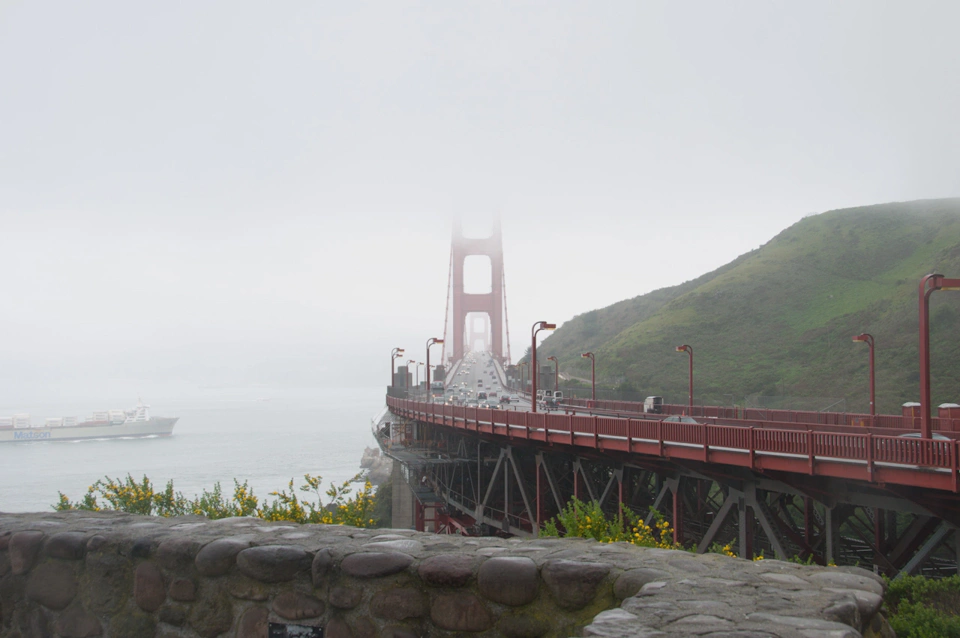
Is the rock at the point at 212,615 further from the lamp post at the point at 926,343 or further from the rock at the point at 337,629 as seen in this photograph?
the lamp post at the point at 926,343

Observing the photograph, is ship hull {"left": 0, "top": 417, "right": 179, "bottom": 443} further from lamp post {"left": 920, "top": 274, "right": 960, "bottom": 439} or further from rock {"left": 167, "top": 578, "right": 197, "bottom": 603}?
rock {"left": 167, "top": 578, "right": 197, "bottom": 603}

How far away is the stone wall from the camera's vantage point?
342cm

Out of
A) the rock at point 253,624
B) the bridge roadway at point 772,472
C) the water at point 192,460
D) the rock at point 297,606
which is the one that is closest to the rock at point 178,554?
the rock at point 253,624

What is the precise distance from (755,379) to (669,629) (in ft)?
213

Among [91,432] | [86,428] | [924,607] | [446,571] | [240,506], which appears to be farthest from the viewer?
[91,432]

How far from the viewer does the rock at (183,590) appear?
4.45 metres

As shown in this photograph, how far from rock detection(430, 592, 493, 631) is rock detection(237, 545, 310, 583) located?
0.83 metres

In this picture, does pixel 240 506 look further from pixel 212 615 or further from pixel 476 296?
pixel 476 296

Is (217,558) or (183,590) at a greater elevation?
(217,558)

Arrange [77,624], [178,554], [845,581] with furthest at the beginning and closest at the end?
[77,624]
[178,554]
[845,581]

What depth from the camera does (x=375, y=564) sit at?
4141 millimetres

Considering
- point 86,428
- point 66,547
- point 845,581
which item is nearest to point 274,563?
point 66,547

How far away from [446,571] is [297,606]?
3.00 ft

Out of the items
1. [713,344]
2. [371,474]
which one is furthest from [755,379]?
[371,474]
